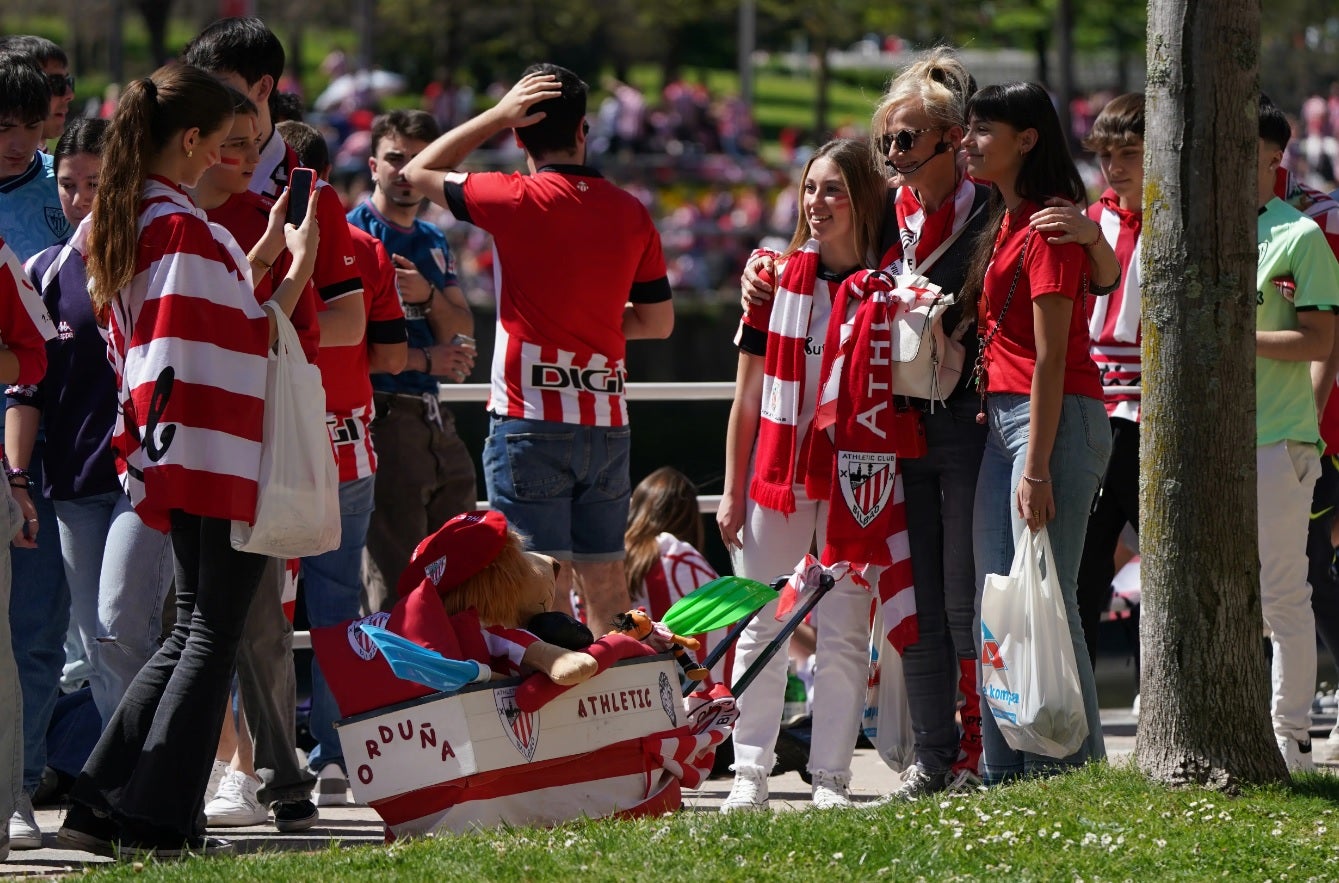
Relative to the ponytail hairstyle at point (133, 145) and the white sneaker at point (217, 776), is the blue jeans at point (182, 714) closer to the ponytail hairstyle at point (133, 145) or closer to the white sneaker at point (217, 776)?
the ponytail hairstyle at point (133, 145)

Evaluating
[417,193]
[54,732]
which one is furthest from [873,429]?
[54,732]

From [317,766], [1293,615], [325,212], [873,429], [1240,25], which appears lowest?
[317,766]

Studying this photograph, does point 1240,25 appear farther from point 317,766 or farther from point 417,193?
point 317,766

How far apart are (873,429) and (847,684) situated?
75 centimetres

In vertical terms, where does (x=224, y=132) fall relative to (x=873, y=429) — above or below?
above

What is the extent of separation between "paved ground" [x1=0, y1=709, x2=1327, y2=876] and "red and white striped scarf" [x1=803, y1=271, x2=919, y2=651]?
0.78 metres

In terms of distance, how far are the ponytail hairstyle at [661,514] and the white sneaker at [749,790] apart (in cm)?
140

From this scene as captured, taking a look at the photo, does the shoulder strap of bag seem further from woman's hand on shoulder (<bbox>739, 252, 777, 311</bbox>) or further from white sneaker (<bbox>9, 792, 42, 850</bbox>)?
white sneaker (<bbox>9, 792, 42, 850</bbox>)

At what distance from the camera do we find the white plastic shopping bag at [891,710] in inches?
226

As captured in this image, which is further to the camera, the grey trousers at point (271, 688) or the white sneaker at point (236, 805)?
the white sneaker at point (236, 805)

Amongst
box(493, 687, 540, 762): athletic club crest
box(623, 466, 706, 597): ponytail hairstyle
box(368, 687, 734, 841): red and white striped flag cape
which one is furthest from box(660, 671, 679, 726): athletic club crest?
box(623, 466, 706, 597): ponytail hairstyle

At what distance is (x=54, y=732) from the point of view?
5773mm

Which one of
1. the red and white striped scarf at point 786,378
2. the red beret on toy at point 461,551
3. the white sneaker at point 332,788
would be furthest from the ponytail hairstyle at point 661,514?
the red beret on toy at point 461,551

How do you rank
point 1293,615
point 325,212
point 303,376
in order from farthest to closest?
point 1293,615
point 325,212
point 303,376
